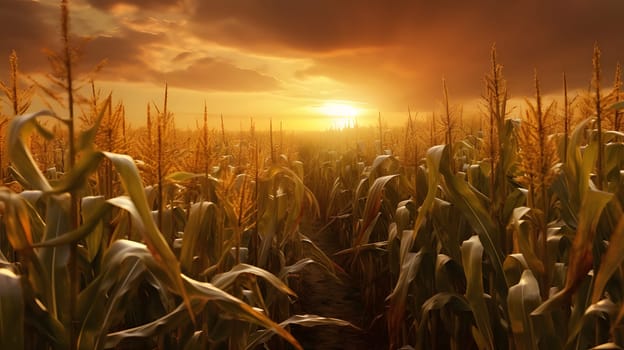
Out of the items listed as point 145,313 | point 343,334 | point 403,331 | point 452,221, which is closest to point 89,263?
point 145,313

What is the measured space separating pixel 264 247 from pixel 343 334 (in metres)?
1.89

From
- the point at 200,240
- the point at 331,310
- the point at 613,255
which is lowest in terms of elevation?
the point at 331,310

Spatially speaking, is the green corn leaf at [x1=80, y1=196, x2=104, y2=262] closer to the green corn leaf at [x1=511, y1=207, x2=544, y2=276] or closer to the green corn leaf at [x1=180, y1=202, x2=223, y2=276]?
the green corn leaf at [x1=180, y1=202, x2=223, y2=276]

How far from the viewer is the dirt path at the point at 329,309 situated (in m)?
4.63

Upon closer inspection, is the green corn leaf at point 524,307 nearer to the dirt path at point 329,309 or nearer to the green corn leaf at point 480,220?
the green corn leaf at point 480,220

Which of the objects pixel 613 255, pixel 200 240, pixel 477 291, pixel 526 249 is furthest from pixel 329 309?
pixel 613 255

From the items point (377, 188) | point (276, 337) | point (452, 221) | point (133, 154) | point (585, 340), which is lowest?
point (276, 337)

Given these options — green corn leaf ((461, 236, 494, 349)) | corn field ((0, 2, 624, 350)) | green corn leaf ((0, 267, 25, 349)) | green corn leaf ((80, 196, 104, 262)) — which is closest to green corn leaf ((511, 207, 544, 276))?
corn field ((0, 2, 624, 350))

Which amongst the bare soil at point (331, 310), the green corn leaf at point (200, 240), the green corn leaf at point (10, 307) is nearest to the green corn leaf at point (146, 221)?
the green corn leaf at point (10, 307)

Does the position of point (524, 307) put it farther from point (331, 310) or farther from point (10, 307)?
point (331, 310)

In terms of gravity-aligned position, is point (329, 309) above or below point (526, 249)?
below

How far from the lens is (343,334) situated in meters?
4.82

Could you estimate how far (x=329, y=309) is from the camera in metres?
5.43

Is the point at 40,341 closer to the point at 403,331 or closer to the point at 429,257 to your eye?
the point at 429,257
